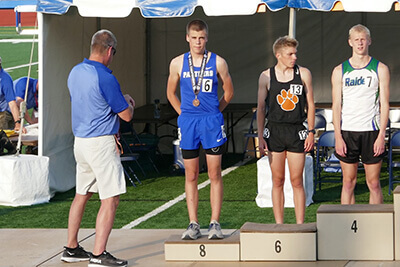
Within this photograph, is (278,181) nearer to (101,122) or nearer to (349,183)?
(349,183)

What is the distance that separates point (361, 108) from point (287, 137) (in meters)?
0.61

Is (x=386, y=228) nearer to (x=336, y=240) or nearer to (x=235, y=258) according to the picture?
(x=336, y=240)

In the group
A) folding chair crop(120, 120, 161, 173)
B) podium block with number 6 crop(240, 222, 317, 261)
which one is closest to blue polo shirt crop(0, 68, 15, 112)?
folding chair crop(120, 120, 161, 173)

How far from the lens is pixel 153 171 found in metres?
11.8

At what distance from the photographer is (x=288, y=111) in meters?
6.73

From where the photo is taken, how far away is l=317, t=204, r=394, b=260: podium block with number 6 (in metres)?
6.05

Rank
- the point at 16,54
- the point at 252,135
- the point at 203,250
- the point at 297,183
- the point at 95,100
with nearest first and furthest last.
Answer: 1. the point at 95,100
2. the point at 203,250
3. the point at 297,183
4. the point at 252,135
5. the point at 16,54

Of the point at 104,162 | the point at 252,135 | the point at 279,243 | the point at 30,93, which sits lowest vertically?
the point at 279,243

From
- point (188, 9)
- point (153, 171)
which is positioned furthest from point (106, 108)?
point (153, 171)

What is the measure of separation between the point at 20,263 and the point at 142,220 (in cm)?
206

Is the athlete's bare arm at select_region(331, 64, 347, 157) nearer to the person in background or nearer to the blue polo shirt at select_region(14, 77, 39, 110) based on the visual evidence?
the person in background

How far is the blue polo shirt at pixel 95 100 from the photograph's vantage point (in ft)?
19.5

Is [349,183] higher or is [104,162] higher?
[104,162]

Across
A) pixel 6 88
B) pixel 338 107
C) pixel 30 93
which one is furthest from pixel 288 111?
pixel 30 93
